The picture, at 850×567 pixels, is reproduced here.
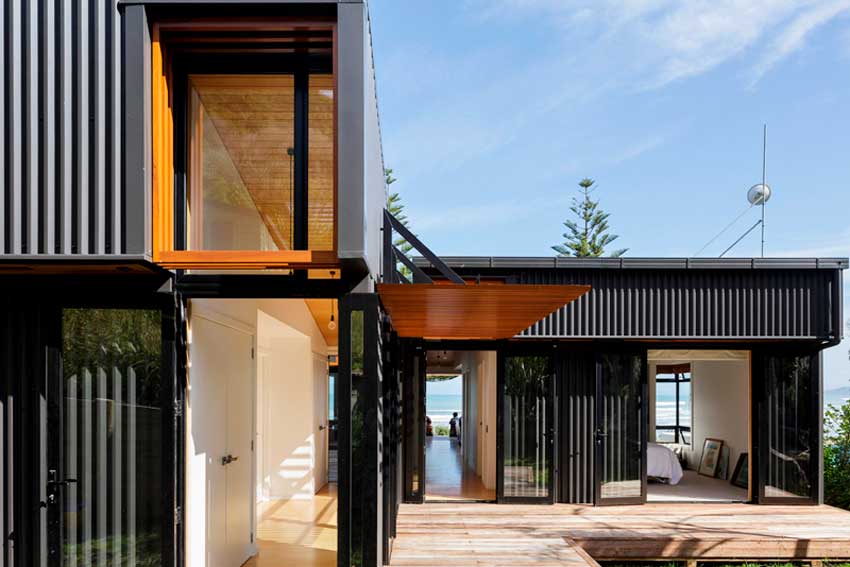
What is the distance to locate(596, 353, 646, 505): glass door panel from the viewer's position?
26.5ft

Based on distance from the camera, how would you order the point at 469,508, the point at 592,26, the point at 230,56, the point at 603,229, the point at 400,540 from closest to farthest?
1. the point at 230,56
2. the point at 400,540
3. the point at 469,508
4. the point at 592,26
5. the point at 603,229

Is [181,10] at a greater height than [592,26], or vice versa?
[592,26]

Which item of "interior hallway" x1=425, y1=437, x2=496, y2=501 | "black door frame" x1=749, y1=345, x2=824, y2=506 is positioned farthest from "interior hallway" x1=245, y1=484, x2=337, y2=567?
"black door frame" x1=749, y1=345, x2=824, y2=506

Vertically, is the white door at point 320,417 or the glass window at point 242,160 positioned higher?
the glass window at point 242,160

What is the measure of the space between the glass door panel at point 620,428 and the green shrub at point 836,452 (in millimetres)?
2667

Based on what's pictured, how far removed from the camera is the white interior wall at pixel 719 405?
405 inches

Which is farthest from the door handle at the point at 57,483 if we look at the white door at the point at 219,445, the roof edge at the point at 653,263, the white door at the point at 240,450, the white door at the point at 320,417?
the white door at the point at 320,417

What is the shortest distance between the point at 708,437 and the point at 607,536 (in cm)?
571

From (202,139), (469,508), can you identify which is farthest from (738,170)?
(202,139)

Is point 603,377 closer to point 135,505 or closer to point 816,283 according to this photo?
point 816,283

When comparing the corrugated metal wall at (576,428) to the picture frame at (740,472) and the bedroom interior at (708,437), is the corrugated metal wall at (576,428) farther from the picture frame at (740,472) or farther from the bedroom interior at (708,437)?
the picture frame at (740,472)

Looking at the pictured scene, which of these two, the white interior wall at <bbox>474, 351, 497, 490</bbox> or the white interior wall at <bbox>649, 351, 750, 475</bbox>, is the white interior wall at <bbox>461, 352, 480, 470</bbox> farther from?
the white interior wall at <bbox>649, 351, 750, 475</bbox>

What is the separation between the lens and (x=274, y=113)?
4062mm

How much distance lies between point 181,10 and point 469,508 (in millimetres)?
6224
